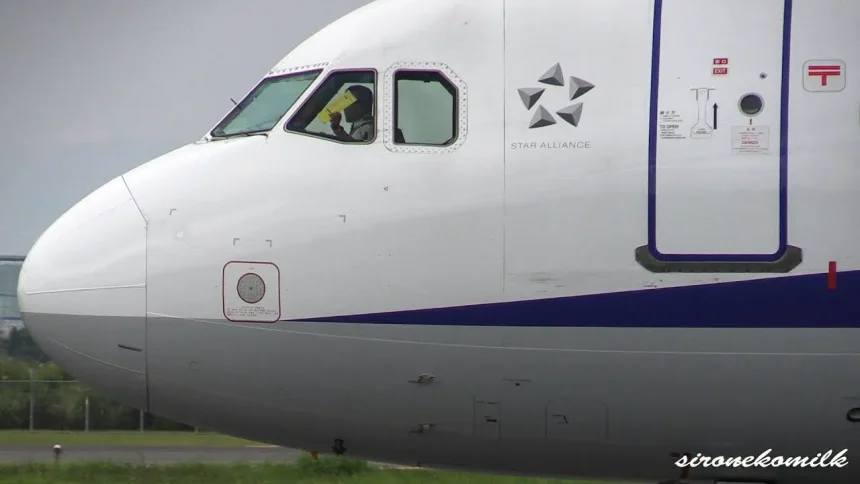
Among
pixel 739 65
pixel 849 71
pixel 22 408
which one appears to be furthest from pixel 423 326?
pixel 22 408

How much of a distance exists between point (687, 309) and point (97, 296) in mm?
3548

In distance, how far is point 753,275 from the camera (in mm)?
6484

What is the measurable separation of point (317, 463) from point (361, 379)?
333 inches

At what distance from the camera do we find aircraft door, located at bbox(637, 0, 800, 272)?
6496 millimetres

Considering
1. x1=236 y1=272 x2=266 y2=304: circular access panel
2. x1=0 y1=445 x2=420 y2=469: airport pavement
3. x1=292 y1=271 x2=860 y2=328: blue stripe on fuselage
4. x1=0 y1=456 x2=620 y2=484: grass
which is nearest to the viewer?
x1=292 y1=271 x2=860 y2=328: blue stripe on fuselage

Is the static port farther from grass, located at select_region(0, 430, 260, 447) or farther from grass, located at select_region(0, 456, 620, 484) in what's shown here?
grass, located at select_region(0, 430, 260, 447)

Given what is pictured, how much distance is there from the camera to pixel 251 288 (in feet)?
22.2

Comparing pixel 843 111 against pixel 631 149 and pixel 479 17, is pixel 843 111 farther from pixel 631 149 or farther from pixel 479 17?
pixel 479 17

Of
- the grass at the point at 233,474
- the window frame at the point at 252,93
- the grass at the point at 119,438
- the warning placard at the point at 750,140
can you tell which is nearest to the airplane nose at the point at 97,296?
the window frame at the point at 252,93

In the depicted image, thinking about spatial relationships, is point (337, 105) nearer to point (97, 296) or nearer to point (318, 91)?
point (318, 91)

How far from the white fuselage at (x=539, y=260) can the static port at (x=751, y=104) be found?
0.04 m

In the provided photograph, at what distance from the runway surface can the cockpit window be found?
9.53 meters

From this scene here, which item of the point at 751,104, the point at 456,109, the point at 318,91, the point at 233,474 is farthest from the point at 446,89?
the point at 233,474

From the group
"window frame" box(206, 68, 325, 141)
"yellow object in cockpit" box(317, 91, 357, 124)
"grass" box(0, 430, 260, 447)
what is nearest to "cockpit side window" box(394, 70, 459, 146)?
"yellow object in cockpit" box(317, 91, 357, 124)
